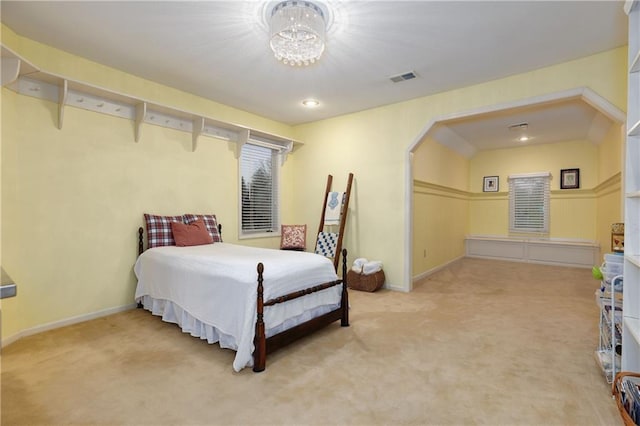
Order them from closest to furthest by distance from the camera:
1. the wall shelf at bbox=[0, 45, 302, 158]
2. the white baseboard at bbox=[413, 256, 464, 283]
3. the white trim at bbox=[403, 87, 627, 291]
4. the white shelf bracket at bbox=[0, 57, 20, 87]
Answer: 1. the white shelf bracket at bbox=[0, 57, 20, 87]
2. the wall shelf at bbox=[0, 45, 302, 158]
3. the white trim at bbox=[403, 87, 627, 291]
4. the white baseboard at bbox=[413, 256, 464, 283]

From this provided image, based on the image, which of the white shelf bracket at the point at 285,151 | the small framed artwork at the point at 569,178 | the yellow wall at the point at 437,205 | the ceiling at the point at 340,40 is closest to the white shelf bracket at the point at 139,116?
the ceiling at the point at 340,40

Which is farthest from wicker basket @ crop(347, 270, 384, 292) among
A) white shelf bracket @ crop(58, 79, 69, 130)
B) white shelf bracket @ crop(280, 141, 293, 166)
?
white shelf bracket @ crop(58, 79, 69, 130)

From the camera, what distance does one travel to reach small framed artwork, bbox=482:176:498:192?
7.34 metres

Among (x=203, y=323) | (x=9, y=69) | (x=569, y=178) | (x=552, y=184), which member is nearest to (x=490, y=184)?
(x=552, y=184)

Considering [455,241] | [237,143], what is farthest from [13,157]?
[455,241]

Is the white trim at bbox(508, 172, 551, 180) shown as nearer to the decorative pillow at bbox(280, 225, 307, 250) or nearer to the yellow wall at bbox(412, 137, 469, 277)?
the yellow wall at bbox(412, 137, 469, 277)

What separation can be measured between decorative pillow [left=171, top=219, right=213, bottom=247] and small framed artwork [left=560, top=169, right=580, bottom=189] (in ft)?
22.8

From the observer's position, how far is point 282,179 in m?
5.43

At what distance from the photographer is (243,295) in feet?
7.55

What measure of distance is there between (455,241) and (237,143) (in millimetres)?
4970

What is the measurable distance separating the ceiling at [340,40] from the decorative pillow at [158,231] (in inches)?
63.1

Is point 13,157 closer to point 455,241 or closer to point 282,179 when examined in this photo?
point 282,179

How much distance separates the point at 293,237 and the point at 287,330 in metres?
2.47

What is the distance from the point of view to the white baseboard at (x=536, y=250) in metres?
6.11
